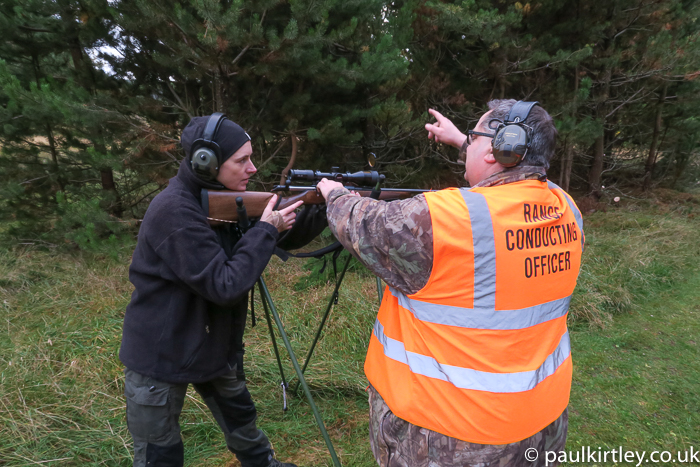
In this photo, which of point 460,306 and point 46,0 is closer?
point 460,306

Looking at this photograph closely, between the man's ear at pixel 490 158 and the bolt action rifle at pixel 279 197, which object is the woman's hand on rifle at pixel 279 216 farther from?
the man's ear at pixel 490 158

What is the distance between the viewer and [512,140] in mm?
1370

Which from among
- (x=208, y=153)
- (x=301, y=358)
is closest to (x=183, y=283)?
(x=208, y=153)

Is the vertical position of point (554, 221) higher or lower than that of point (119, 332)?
higher

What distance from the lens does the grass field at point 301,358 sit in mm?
2805

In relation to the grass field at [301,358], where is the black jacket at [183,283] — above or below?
above

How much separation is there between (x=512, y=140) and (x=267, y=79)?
454 cm

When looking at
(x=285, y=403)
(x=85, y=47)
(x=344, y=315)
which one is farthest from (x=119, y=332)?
(x=85, y=47)

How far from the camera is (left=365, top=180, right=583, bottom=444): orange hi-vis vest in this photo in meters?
1.27

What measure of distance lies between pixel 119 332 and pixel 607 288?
6030mm

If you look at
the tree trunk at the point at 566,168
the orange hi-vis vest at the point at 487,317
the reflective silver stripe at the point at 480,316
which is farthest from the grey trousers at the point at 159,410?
the tree trunk at the point at 566,168

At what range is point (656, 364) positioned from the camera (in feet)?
13.0

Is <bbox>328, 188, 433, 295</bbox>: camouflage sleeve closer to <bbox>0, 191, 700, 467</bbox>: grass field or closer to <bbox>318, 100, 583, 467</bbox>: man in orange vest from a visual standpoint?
<bbox>318, 100, 583, 467</bbox>: man in orange vest

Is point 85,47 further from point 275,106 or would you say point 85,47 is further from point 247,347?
point 247,347
